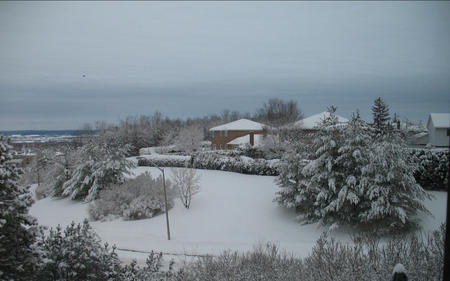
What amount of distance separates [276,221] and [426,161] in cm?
710

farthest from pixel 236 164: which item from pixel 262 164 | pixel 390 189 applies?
pixel 390 189

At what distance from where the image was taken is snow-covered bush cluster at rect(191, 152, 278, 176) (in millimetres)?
19531

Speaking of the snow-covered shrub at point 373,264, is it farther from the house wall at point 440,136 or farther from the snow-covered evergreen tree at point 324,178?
the snow-covered evergreen tree at point 324,178

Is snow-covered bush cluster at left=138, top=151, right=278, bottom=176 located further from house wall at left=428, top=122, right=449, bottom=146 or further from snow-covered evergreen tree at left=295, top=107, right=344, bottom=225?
house wall at left=428, top=122, right=449, bottom=146

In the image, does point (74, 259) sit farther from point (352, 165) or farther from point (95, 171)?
point (95, 171)

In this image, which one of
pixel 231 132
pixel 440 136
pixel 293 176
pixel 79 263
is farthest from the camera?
pixel 231 132

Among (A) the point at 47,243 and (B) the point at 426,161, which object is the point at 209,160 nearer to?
(B) the point at 426,161

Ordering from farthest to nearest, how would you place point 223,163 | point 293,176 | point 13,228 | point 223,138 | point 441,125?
point 223,138 → point 223,163 → point 293,176 → point 441,125 → point 13,228

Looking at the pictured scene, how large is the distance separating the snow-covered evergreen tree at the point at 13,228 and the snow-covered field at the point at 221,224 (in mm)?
6180

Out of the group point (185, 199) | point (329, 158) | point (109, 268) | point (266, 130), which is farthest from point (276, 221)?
point (266, 130)

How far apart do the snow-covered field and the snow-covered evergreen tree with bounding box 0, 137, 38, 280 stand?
6.18 m

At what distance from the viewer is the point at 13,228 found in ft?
16.1

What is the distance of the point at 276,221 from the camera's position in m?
13.6

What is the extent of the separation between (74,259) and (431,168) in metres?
14.4
